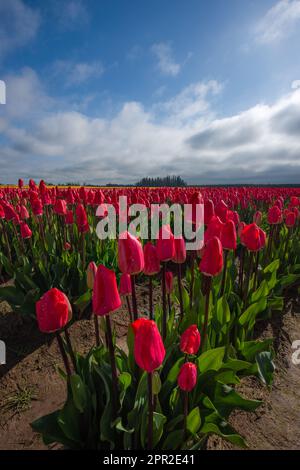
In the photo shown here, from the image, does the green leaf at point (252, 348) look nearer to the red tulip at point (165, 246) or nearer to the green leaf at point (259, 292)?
the green leaf at point (259, 292)

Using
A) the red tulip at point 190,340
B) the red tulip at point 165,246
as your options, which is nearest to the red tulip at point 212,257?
the red tulip at point 165,246

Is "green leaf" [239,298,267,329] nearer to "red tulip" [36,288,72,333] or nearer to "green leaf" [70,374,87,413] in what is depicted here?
"green leaf" [70,374,87,413]

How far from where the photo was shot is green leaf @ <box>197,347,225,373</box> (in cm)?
250

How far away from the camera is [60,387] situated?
3367 millimetres

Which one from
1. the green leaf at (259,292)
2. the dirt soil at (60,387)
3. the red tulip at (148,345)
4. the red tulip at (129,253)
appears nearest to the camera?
the red tulip at (148,345)

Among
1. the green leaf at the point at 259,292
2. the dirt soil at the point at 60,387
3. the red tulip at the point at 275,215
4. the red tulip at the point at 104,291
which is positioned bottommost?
the dirt soil at the point at 60,387

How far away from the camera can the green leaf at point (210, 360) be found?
8.21 ft

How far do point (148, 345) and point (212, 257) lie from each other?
3.15ft

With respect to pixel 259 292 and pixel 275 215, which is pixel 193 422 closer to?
pixel 259 292

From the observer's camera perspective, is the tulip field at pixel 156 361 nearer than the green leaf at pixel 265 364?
Yes

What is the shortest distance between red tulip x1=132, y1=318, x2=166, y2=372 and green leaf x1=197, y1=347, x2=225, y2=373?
115 centimetres

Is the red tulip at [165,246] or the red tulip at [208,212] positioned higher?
the red tulip at [208,212]

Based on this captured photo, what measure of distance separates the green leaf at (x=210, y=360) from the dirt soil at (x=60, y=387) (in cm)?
72
